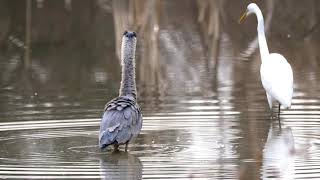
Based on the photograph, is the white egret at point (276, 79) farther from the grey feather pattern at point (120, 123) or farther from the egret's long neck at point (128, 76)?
the grey feather pattern at point (120, 123)

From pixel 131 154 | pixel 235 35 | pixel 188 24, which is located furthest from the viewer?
pixel 188 24

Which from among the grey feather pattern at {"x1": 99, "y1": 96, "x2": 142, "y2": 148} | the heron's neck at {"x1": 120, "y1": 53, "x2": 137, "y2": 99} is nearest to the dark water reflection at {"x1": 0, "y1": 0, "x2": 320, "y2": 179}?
the grey feather pattern at {"x1": 99, "y1": 96, "x2": 142, "y2": 148}

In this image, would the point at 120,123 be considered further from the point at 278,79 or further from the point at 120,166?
the point at 278,79

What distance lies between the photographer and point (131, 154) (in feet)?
35.0

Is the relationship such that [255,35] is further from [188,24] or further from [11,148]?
[11,148]

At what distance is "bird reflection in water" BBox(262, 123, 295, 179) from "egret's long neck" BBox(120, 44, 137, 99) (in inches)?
61.5

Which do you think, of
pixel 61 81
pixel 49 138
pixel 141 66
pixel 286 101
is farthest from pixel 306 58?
pixel 49 138

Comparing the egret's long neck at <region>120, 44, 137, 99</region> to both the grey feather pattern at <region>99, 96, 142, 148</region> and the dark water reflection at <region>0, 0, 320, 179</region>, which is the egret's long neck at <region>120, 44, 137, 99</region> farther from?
the dark water reflection at <region>0, 0, 320, 179</region>

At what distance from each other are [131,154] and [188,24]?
15.9 meters

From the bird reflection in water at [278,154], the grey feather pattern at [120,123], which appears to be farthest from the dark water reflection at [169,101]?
the grey feather pattern at [120,123]

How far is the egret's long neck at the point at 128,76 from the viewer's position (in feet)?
37.0

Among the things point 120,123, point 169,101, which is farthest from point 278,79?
point 120,123

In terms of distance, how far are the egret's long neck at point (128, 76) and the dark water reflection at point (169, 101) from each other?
0.58 meters

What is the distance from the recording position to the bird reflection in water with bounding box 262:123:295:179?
368 inches
